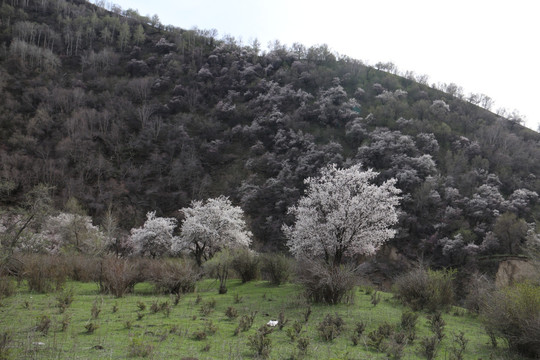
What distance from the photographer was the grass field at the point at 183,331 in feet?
24.9

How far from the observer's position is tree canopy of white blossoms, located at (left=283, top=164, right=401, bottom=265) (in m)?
22.2

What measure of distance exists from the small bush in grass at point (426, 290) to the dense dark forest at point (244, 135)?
30005 millimetres

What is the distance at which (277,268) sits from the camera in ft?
73.9

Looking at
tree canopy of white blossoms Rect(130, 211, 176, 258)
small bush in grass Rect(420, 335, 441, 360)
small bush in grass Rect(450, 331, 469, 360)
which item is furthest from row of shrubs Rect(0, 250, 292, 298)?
tree canopy of white blossoms Rect(130, 211, 176, 258)

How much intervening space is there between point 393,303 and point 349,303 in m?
2.82

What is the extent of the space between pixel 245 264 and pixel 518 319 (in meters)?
17.6

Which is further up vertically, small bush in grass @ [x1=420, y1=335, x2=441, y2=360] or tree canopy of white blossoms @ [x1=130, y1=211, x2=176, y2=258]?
small bush in grass @ [x1=420, y1=335, x2=441, y2=360]

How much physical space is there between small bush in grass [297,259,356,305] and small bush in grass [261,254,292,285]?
23.8 ft

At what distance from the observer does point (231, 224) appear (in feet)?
111

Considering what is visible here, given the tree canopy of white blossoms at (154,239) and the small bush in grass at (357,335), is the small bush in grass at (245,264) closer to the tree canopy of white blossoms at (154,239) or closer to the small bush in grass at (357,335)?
the small bush in grass at (357,335)

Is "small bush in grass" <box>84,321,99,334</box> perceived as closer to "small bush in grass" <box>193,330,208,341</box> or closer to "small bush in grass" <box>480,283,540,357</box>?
"small bush in grass" <box>193,330,208,341</box>

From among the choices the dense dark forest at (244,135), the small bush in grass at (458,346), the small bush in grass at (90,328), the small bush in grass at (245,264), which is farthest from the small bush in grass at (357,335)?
the dense dark forest at (244,135)

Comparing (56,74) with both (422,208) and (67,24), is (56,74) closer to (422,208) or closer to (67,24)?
(67,24)

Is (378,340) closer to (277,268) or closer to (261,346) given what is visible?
(261,346)
